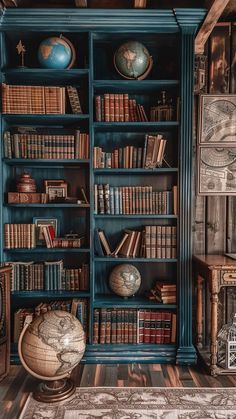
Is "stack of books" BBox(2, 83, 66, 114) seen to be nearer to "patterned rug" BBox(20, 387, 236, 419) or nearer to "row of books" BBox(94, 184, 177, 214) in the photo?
"row of books" BBox(94, 184, 177, 214)

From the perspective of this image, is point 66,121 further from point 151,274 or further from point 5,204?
point 151,274

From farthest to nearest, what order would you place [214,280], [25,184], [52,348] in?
[25,184], [214,280], [52,348]

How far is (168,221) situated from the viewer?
298 centimetres

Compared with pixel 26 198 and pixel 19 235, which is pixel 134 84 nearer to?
pixel 26 198

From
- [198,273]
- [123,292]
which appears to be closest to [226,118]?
[198,273]

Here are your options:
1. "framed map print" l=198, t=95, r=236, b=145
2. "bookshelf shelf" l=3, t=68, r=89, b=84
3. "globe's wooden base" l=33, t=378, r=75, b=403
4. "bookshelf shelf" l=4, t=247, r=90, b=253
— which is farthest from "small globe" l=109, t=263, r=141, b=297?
"bookshelf shelf" l=3, t=68, r=89, b=84

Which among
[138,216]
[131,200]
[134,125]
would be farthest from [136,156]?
[138,216]

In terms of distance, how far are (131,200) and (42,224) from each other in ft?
2.60

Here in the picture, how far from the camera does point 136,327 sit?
2762mm

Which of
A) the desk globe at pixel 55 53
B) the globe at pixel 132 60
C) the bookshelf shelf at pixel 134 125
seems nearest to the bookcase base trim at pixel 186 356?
the bookshelf shelf at pixel 134 125

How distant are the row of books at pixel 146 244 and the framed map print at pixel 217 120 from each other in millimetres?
858

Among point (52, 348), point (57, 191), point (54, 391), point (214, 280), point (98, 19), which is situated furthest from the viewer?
point (57, 191)

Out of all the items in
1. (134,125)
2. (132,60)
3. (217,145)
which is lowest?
(217,145)

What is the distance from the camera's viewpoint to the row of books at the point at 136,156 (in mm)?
2742
